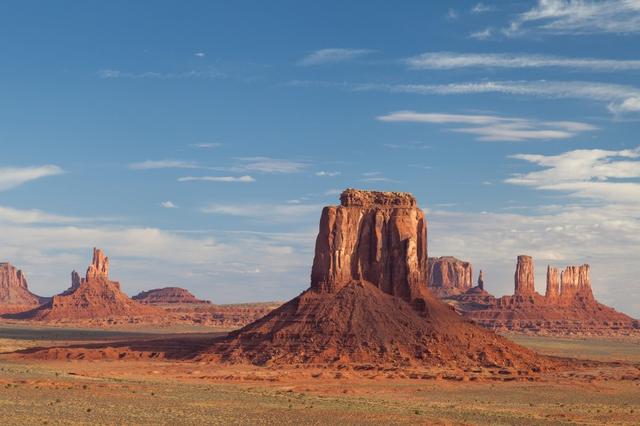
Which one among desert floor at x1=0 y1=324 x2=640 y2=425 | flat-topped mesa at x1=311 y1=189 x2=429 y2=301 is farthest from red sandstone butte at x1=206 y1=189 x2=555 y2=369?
desert floor at x1=0 y1=324 x2=640 y2=425

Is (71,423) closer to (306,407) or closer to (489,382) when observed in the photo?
(306,407)

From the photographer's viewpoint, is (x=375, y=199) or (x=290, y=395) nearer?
(x=290, y=395)

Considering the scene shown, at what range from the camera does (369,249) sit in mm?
103125

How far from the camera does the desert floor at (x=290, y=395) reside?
5344 centimetres

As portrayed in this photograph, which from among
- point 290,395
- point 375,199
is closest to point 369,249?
point 375,199

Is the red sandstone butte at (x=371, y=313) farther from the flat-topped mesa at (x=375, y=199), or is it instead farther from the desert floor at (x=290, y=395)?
the desert floor at (x=290, y=395)

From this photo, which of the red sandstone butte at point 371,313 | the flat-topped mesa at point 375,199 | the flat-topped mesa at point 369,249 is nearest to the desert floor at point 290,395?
the red sandstone butte at point 371,313

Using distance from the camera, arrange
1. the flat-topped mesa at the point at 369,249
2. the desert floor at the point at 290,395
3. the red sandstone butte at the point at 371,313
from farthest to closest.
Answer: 1. the flat-topped mesa at the point at 369,249
2. the red sandstone butte at the point at 371,313
3. the desert floor at the point at 290,395

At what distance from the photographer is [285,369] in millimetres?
88562

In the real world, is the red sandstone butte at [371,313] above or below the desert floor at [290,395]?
above

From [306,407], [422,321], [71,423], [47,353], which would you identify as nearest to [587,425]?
[306,407]

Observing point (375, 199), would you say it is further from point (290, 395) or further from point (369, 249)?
point (290, 395)

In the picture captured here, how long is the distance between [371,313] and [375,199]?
13643 millimetres

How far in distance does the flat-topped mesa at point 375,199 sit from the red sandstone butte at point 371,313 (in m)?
0.11
